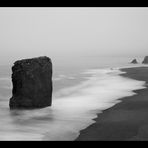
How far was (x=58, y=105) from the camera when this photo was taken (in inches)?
965

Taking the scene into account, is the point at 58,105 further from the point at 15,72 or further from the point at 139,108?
the point at 139,108

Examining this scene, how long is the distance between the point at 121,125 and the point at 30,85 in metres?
8.75

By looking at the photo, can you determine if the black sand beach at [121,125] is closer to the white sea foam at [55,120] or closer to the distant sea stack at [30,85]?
the white sea foam at [55,120]

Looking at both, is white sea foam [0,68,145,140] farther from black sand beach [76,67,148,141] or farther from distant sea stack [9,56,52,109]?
distant sea stack [9,56,52,109]

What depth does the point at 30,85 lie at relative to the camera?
2261 centimetres

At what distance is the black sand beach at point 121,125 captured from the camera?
14.7 meters

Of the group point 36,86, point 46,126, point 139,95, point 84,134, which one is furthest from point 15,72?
point 139,95

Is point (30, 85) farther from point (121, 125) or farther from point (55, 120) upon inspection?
point (121, 125)

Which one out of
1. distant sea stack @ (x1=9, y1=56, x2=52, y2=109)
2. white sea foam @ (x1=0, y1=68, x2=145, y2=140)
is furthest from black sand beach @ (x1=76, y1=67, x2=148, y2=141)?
distant sea stack @ (x1=9, y1=56, x2=52, y2=109)

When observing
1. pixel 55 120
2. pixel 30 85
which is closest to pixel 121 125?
pixel 55 120

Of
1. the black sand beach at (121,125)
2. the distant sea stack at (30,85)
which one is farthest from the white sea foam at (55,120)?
the distant sea stack at (30,85)
